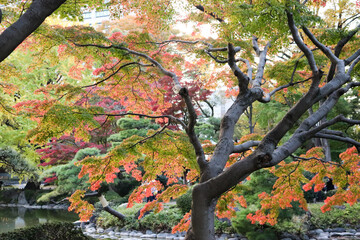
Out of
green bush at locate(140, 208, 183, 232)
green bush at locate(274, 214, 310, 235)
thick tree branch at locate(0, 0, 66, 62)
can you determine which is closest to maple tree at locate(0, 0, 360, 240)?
thick tree branch at locate(0, 0, 66, 62)

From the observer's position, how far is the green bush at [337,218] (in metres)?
8.08

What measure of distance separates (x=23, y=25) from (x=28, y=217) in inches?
485

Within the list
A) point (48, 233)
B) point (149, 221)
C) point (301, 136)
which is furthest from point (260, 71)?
point (149, 221)

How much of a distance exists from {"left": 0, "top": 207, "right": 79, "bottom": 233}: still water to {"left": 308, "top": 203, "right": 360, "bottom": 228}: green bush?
8.55 meters

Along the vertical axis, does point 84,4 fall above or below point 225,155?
above

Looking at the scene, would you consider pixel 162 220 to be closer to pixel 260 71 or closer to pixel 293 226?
pixel 293 226

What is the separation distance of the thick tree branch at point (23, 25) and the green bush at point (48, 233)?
3.87 meters

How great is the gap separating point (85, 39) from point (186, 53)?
225cm

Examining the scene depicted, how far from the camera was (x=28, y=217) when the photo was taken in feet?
41.9

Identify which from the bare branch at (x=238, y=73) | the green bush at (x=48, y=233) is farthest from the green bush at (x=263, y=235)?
the bare branch at (x=238, y=73)

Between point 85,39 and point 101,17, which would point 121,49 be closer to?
point 85,39

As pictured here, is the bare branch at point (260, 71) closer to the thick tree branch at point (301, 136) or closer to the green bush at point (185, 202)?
the thick tree branch at point (301, 136)

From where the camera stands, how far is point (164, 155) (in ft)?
14.8

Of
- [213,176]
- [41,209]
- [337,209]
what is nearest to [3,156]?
[41,209]
